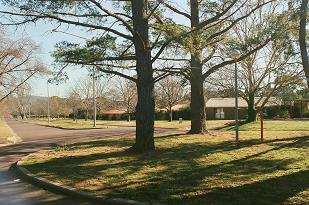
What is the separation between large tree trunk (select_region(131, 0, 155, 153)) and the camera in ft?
47.1

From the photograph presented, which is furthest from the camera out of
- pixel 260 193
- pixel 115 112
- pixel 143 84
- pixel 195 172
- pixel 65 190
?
pixel 115 112

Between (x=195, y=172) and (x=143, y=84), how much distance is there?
16.1ft

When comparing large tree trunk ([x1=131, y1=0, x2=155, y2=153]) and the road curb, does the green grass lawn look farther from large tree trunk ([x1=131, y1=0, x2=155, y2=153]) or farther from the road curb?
the road curb

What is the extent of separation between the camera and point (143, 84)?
Answer: 14.3m

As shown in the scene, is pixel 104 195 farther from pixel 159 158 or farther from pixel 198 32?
pixel 198 32

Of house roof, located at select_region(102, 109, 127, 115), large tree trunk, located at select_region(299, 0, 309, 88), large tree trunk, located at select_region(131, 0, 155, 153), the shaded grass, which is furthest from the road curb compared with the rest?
house roof, located at select_region(102, 109, 127, 115)

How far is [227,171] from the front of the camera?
10148mm

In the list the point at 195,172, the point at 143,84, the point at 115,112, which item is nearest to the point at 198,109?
the point at 143,84

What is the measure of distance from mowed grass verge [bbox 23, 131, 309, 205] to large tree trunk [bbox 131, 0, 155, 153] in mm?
651

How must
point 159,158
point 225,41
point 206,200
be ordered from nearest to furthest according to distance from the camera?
point 206,200
point 159,158
point 225,41

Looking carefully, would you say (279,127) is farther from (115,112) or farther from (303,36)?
(115,112)

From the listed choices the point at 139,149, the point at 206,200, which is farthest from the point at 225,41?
the point at 206,200

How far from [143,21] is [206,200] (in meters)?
8.49

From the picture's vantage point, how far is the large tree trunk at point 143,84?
14.4 meters
